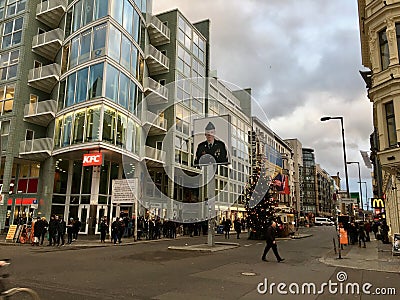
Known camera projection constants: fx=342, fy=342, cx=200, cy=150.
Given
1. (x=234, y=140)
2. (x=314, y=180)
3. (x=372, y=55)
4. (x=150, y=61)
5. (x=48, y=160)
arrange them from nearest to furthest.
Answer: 1. (x=372, y=55)
2. (x=48, y=160)
3. (x=150, y=61)
4. (x=234, y=140)
5. (x=314, y=180)

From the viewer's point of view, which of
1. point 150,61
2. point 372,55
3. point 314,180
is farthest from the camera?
point 314,180

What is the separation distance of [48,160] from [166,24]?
22.1 metres

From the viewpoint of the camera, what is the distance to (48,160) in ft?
102

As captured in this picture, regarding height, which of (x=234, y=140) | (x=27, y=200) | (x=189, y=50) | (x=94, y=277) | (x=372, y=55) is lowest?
(x=94, y=277)

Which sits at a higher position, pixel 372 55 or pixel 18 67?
pixel 18 67

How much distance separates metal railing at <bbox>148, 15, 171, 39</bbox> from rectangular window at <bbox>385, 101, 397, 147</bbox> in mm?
27451

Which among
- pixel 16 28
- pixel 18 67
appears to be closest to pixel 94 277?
pixel 18 67

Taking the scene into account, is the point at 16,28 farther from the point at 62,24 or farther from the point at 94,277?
the point at 94,277

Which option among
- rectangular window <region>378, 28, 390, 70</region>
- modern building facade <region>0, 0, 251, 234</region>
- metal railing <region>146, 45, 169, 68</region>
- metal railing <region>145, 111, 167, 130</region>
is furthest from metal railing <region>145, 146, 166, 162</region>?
rectangular window <region>378, 28, 390, 70</region>

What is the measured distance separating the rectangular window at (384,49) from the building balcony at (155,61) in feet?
78.5

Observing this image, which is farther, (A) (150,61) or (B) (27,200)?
(A) (150,61)

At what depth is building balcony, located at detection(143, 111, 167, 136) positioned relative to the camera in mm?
35400

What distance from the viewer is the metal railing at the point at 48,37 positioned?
108ft

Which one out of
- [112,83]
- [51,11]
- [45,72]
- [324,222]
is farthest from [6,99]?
[324,222]
